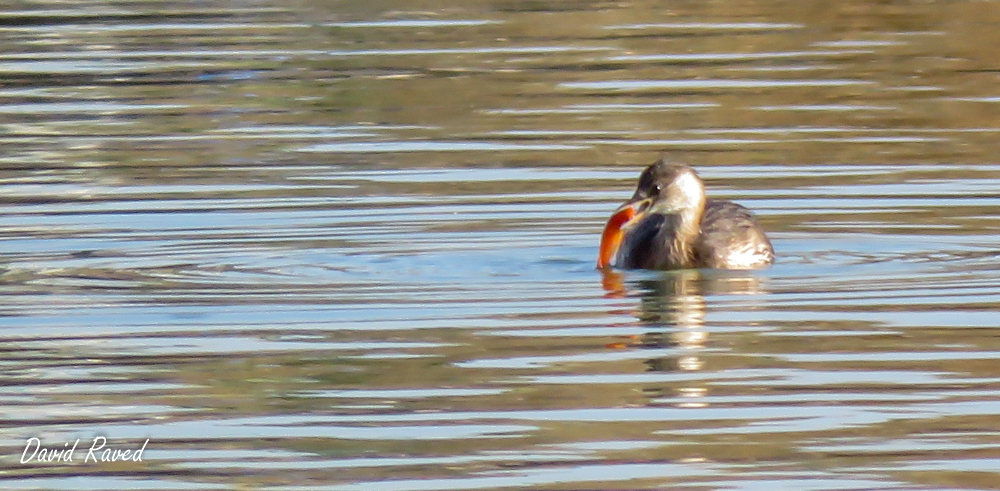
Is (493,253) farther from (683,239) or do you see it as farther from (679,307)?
(679,307)

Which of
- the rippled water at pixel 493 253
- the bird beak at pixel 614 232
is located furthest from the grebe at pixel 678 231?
the rippled water at pixel 493 253

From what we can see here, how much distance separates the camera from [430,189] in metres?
14.5

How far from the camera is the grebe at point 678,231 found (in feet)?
41.0

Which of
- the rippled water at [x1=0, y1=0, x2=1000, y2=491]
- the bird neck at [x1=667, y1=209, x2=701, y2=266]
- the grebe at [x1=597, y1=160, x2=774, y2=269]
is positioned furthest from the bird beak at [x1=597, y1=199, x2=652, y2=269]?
the bird neck at [x1=667, y1=209, x2=701, y2=266]

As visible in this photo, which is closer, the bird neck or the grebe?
the grebe

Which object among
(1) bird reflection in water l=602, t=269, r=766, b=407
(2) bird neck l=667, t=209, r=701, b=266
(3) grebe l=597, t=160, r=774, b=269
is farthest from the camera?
(2) bird neck l=667, t=209, r=701, b=266

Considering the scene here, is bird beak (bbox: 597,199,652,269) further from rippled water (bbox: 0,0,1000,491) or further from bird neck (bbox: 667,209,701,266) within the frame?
bird neck (bbox: 667,209,701,266)

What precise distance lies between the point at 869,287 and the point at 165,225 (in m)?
4.15

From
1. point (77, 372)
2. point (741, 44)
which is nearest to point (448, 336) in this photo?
point (77, 372)

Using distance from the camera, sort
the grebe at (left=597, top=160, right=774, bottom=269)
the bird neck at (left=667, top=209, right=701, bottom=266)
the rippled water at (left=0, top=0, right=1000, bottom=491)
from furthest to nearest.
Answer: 1. the bird neck at (left=667, top=209, right=701, bottom=266)
2. the grebe at (left=597, top=160, right=774, bottom=269)
3. the rippled water at (left=0, top=0, right=1000, bottom=491)

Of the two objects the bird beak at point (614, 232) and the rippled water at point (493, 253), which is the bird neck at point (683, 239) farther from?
the bird beak at point (614, 232)

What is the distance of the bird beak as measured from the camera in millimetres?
12570

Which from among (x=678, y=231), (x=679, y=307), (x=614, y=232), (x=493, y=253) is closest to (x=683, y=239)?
(x=678, y=231)

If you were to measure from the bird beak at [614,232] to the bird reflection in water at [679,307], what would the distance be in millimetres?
84
